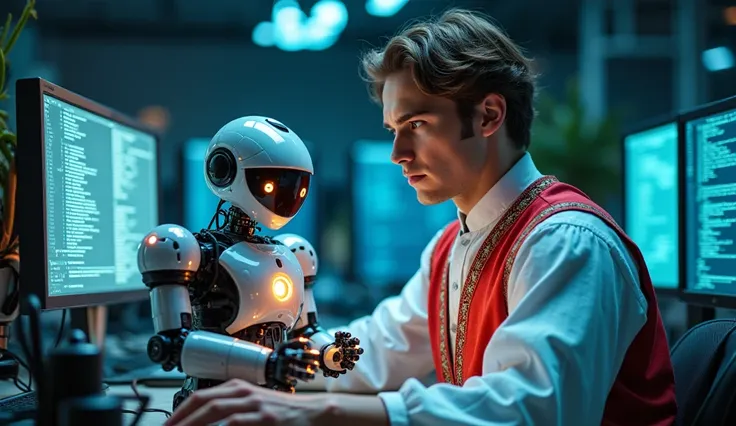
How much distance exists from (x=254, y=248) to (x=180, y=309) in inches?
5.9

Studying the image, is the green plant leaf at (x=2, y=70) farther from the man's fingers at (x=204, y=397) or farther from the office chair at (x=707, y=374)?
the office chair at (x=707, y=374)

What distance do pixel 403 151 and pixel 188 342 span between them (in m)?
0.48

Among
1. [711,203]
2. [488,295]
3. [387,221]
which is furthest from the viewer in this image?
[387,221]

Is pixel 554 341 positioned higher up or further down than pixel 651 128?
further down

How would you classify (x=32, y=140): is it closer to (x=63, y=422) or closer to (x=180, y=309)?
(x=180, y=309)

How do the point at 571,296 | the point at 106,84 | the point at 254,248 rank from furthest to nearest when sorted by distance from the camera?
the point at 106,84, the point at 254,248, the point at 571,296

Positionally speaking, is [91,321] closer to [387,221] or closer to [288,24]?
[387,221]

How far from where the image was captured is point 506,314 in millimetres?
1003

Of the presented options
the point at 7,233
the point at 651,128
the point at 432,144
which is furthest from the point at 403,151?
the point at 651,128

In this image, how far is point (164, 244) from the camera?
2.87ft

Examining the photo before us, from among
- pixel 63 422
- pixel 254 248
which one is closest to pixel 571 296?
pixel 254 248

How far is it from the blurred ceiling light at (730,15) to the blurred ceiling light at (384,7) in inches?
69.0

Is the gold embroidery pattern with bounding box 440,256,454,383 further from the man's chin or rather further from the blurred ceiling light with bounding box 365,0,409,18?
the blurred ceiling light with bounding box 365,0,409,18

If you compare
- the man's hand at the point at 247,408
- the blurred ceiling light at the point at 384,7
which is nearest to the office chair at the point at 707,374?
the man's hand at the point at 247,408
